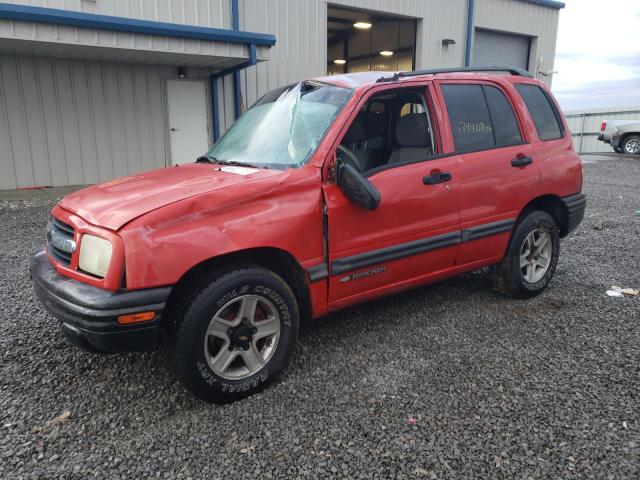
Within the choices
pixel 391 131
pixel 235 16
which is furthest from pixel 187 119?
pixel 391 131

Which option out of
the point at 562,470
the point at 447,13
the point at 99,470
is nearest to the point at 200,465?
the point at 99,470

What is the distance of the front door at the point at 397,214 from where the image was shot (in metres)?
3.22

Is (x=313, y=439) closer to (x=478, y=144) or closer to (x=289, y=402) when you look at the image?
(x=289, y=402)

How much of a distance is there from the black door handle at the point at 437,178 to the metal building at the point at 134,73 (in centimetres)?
705

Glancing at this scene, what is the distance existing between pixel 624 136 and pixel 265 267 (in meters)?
21.8

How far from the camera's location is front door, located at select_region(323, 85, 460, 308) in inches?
127

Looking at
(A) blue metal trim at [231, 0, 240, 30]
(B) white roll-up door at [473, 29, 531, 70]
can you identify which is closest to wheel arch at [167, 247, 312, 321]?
(A) blue metal trim at [231, 0, 240, 30]

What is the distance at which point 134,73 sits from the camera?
437 inches

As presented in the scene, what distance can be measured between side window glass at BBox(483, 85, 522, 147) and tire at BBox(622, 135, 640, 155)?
63.9 ft

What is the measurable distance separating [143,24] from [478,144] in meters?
7.00

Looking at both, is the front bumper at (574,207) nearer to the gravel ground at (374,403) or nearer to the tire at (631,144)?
the gravel ground at (374,403)

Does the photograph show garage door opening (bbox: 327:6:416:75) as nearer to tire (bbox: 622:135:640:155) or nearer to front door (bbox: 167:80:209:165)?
front door (bbox: 167:80:209:165)

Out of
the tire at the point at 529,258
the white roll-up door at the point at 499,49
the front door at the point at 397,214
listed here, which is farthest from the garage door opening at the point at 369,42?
the front door at the point at 397,214

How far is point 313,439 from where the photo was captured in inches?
99.7
